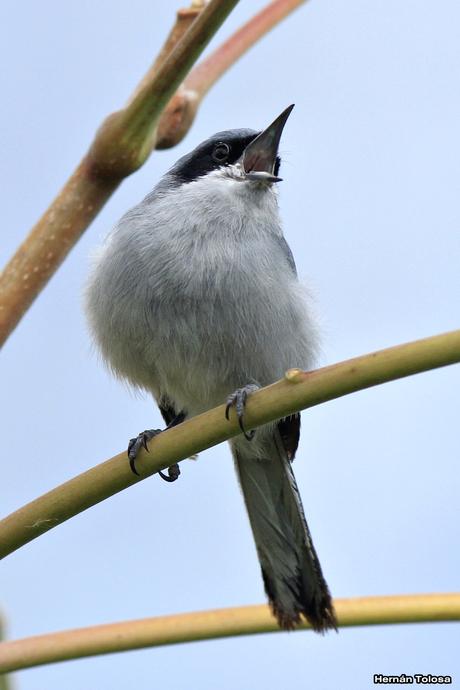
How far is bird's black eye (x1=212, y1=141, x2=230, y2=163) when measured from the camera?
5.02 meters

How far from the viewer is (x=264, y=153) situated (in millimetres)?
4938

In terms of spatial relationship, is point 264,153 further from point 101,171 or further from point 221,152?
point 101,171

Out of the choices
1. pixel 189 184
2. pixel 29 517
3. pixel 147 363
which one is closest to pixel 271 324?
pixel 147 363

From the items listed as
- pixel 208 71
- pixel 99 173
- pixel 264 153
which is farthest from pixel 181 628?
pixel 264 153

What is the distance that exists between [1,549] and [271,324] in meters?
2.50

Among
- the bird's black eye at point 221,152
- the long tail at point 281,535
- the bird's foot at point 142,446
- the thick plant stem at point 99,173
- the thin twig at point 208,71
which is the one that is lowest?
the long tail at point 281,535

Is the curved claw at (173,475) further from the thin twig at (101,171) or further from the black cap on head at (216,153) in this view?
the thin twig at (101,171)

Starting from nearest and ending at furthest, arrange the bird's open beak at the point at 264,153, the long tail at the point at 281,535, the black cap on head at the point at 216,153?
the long tail at the point at 281,535
the bird's open beak at the point at 264,153
the black cap on head at the point at 216,153

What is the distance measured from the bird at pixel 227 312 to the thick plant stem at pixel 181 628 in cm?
151

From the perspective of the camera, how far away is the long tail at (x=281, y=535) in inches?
169

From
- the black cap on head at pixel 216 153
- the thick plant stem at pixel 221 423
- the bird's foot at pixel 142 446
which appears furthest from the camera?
the black cap on head at pixel 216 153

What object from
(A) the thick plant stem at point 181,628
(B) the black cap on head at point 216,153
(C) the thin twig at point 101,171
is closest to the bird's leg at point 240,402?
(A) the thick plant stem at point 181,628

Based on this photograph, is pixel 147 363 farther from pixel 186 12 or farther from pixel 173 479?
pixel 186 12

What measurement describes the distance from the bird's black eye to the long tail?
5.12 ft
